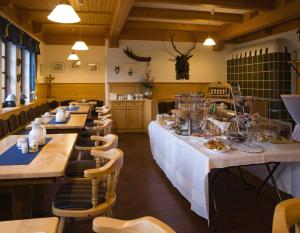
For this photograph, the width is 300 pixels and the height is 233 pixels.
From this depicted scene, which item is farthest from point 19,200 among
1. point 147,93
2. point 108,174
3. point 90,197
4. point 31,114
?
point 147,93

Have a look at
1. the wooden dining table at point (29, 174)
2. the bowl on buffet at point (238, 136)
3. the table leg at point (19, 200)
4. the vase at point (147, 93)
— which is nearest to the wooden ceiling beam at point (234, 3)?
the bowl on buffet at point (238, 136)

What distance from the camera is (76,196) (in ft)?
6.93

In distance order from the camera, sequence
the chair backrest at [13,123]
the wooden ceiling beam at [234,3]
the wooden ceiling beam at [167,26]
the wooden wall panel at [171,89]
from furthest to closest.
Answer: the wooden wall panel at [171,89]
the wooden ceiling beam at [167,26]
the wooden ceiling beam at [234,3]
the chair backrest at [13,123]

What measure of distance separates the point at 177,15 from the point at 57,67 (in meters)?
4.18

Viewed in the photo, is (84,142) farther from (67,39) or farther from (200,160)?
(67,39)

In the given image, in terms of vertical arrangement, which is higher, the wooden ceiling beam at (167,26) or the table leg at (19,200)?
the wooden ceiling beam at (167,26)

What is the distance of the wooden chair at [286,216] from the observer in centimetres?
106

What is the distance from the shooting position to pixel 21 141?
242 cm

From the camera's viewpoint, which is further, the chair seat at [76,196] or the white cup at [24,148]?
the white cup at [24,148]

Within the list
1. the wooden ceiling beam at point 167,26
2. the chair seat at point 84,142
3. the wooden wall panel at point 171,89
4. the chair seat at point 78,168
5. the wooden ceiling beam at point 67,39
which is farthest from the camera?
the wooden ceiling beam at point 67,39

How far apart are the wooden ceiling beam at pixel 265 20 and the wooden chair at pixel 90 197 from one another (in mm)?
4689

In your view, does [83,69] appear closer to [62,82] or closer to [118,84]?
[62,82]

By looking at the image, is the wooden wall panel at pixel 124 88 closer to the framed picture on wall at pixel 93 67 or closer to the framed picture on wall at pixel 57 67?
the framed picture on wall at pixel 93 67

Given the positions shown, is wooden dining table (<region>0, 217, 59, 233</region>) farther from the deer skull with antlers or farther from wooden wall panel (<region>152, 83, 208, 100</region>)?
the deer skull with antlers
